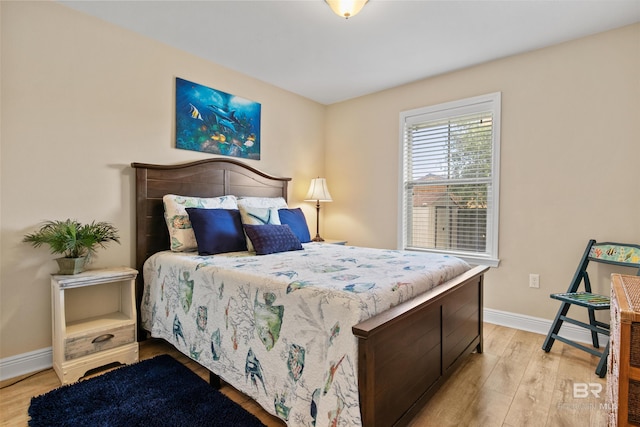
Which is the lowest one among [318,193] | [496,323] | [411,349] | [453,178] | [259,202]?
[496,323]

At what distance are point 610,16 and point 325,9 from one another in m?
2.02

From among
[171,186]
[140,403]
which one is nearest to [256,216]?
[171,186]

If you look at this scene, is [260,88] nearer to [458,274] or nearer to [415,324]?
[458,274]

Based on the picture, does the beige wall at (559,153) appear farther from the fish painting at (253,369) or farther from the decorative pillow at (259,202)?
the fish painting at (253,369)

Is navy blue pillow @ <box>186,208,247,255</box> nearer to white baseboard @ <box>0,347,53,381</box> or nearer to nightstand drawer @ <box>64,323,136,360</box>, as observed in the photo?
nightstand drawer @ <box>64,323,136,360</box>

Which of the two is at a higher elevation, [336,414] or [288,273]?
[288,273]

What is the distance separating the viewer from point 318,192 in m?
3.88

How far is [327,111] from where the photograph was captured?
439 cm

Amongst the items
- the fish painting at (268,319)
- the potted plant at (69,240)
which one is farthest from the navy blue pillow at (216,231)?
the fish painting at (268,319)

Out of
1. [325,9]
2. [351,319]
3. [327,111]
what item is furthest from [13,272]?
[327,111]

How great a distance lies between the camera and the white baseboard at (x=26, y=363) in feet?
6.64

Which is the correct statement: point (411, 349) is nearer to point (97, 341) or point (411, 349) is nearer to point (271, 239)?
point (271, 239)

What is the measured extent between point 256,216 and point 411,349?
5.59 feet

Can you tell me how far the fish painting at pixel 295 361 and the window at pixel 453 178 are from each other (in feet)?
7.79
